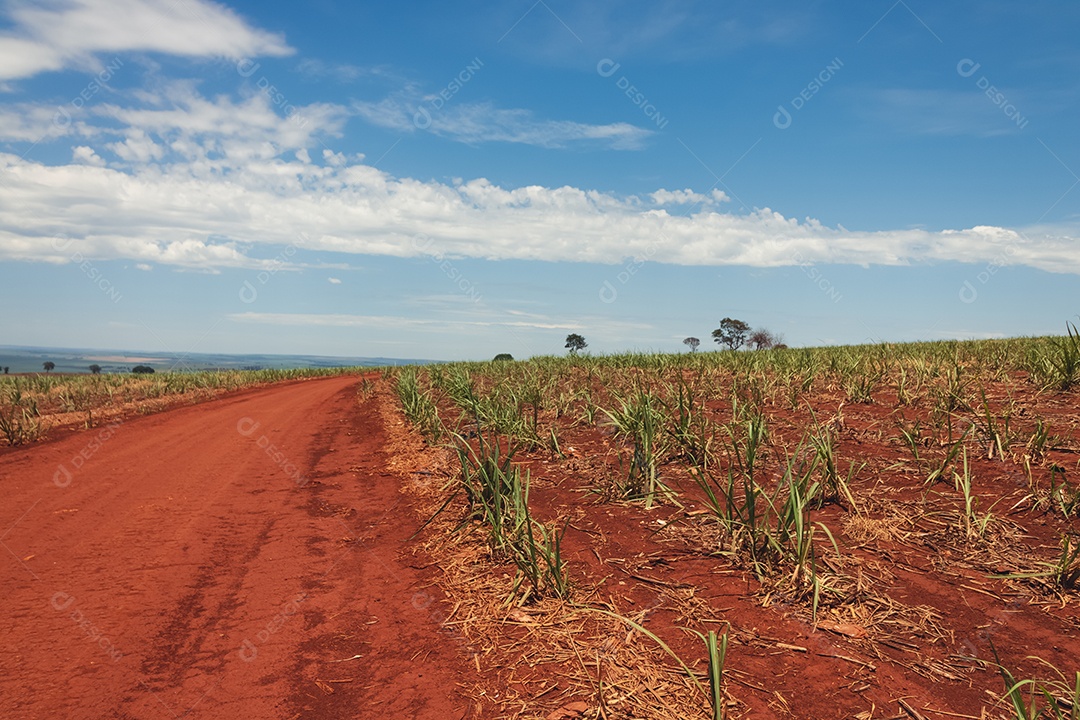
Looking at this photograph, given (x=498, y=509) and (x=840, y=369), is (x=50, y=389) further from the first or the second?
(x=840, y=369)

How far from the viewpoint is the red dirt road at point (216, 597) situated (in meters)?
2.83

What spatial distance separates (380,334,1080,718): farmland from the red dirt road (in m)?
0.42

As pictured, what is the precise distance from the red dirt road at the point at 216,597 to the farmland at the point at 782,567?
0.42 m

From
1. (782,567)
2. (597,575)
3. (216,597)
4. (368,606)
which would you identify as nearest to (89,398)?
(216,597)

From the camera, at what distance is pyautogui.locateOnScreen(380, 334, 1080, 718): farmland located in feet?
8.71

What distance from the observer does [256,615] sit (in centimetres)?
354

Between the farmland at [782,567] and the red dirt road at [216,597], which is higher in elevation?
the farmland at [782,567]

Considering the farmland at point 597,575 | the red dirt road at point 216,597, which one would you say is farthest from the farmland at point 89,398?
the farmland at point 597,575

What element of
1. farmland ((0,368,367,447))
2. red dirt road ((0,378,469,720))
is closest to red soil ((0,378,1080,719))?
red dirt road ((0,378,469,720))

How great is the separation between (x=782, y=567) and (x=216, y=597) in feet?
11.9

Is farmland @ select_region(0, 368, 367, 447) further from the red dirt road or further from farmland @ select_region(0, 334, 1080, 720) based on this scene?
farmland @ select_region(0, 334, 1080, 720)

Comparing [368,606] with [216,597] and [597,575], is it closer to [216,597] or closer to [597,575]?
[216,597]

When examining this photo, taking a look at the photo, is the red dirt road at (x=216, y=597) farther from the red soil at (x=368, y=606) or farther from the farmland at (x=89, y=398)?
the farmland at (x=89, y=398)

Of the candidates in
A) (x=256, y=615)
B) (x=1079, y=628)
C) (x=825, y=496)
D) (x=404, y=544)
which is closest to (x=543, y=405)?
(x=404, y=544)
